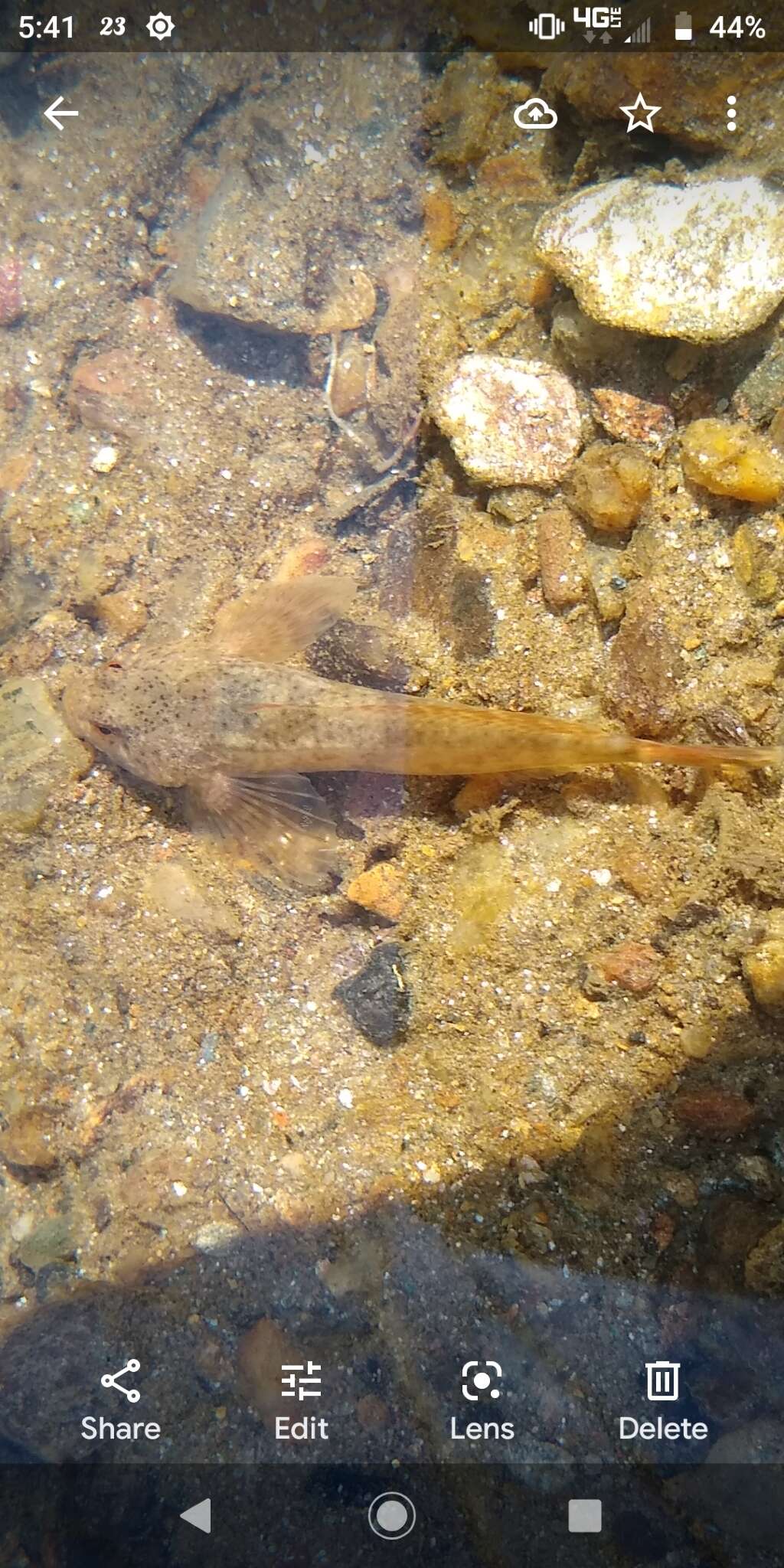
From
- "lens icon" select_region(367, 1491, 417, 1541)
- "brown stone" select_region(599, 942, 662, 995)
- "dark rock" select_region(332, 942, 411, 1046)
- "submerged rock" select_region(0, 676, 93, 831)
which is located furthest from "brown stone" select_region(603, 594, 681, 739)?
"lens icon" select_region(367, 1491, 417, 1541)

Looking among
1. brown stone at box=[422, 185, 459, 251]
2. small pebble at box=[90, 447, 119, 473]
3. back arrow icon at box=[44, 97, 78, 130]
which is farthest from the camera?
back arrow icon at box=[44, 97, 78, 130]

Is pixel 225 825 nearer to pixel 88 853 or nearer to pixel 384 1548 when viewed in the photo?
pixel 88 853

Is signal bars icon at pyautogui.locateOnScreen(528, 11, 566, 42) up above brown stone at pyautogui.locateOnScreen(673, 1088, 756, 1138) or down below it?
above

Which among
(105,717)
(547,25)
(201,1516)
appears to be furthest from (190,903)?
(547,25)

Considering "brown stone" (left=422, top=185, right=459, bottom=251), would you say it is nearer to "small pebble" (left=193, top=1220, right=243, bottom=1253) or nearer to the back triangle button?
"small pebble" (left=193, top=1220, right=243, bottom=1253)

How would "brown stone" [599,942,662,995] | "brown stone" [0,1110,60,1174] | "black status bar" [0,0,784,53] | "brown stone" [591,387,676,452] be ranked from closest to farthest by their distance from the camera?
"brown stone" [599,942,662,995]
"black status bar" [0,0,784,53]
"brown stone" [591,387,676,452]
"brown stone" [0,1110,60,1174]

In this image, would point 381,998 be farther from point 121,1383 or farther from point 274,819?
point 121,1383

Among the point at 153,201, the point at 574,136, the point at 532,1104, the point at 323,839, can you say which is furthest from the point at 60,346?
the point at 532,1104
